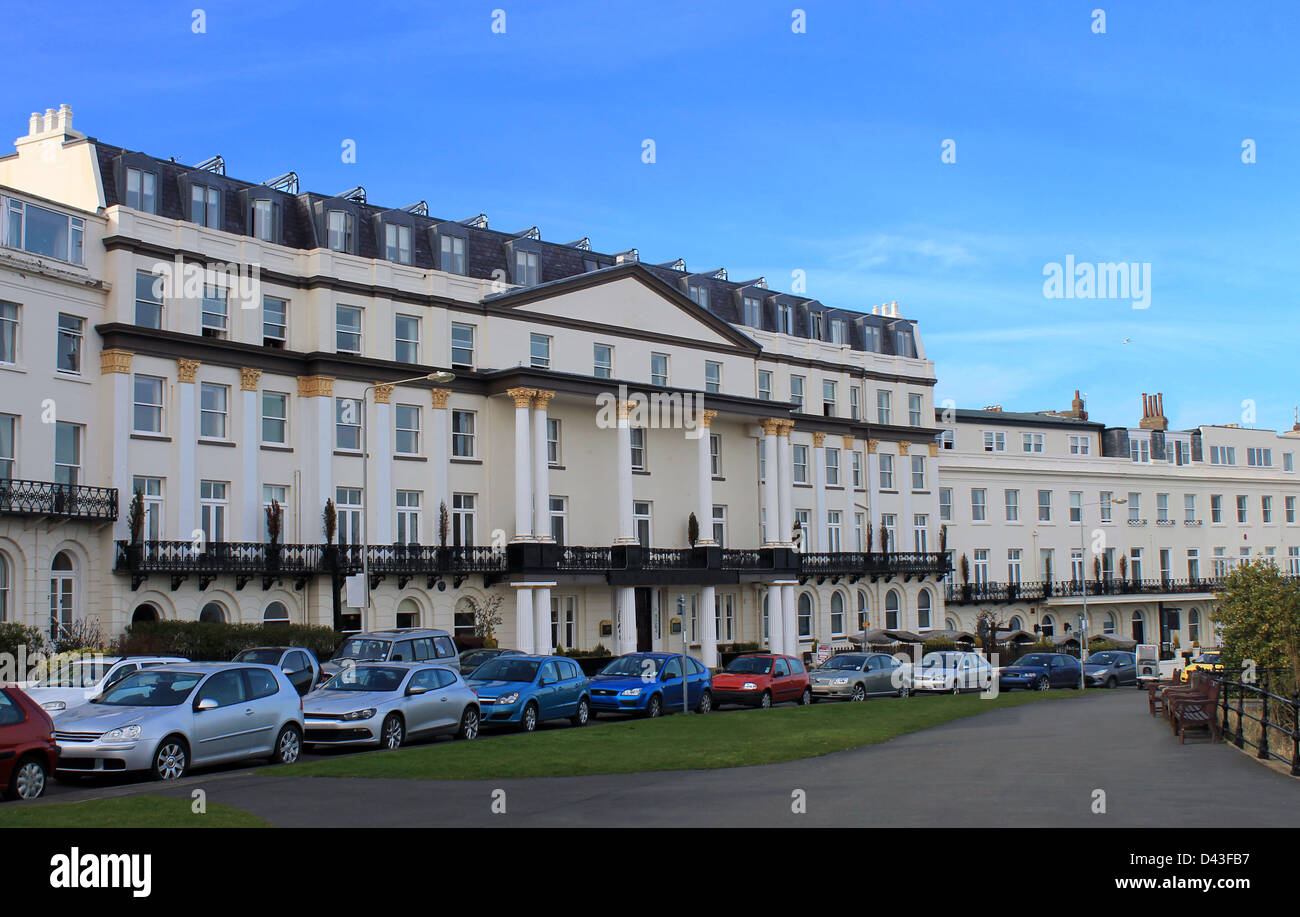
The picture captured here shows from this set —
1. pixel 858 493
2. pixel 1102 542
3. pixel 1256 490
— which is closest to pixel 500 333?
pixel 858 493

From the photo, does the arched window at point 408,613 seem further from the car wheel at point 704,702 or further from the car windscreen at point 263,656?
the car windscreen at point 263,656

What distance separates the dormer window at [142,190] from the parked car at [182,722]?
78.9 ft

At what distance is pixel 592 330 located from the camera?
166 ft

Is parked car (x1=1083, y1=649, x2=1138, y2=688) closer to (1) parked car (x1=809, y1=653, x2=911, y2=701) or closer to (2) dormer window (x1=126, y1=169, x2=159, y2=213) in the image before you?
(1) parked car (x1=809, y1=653, x2=911, y2=701)

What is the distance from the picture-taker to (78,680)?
22078 mm

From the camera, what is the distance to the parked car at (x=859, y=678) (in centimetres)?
3656

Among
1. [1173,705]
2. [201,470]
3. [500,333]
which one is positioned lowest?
[1173,705]

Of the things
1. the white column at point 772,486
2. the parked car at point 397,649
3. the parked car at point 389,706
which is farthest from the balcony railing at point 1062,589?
the parked car at point 389,706

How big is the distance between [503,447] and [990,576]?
33810 millimetres

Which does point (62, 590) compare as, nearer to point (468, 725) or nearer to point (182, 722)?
point (468, 725)

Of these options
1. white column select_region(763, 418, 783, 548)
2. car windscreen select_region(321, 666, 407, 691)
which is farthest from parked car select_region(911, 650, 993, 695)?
car windscreen select_region(321, 666, 407, 691)

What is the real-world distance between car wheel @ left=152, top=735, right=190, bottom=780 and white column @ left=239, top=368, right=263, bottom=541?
23135 millimetres

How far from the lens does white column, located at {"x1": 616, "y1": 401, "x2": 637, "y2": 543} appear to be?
49.3 m

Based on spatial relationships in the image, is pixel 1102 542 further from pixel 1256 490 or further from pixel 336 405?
pixel 336 405
